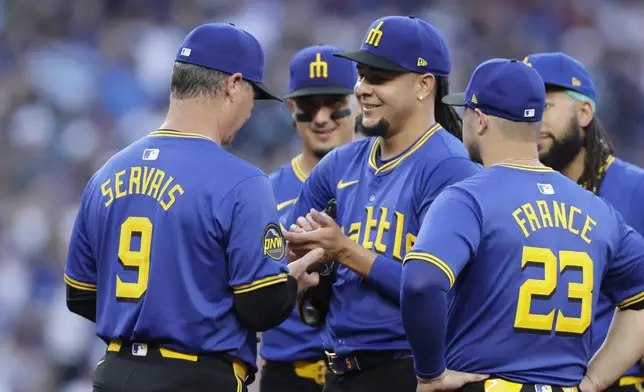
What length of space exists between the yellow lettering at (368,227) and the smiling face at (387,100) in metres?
0.35

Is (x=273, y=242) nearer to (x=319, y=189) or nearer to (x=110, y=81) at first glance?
(x=319, y=189)

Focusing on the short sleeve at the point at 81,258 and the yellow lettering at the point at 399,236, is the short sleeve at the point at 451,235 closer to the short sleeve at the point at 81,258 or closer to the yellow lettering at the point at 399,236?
the yellow lettering at the point at 399,236

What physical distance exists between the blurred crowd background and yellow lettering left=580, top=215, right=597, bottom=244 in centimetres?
714

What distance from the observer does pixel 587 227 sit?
13.1ft

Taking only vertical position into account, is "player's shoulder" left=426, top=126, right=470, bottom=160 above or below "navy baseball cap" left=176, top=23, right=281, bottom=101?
below

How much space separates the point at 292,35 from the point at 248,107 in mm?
9112

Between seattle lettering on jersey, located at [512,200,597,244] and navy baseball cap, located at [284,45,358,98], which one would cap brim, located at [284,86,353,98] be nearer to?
navy baseball cap, located at [284,45,358,98]

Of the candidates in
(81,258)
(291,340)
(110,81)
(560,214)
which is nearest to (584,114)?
(560,214)

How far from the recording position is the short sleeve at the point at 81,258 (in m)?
4.22

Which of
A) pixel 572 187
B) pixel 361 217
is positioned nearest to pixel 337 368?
pixel 361 217

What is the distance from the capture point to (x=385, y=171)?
462 cm

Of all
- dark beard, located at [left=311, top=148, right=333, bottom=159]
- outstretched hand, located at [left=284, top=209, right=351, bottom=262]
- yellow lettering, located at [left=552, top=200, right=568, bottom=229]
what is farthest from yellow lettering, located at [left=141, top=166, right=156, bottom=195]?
dark beard, located at [left=311, top=148, right=333, bottom=159]

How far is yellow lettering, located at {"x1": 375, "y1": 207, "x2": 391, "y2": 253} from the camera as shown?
14.6ft

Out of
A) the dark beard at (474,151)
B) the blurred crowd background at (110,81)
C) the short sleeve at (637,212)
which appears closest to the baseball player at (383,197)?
the dark beard at (474,151)
